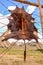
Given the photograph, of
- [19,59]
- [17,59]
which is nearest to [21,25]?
[19,59]

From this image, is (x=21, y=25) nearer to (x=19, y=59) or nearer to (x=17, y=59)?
(x=19, y=59)

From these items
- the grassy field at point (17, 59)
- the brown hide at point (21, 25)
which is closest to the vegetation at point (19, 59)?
the grassy field at point (17, 59)

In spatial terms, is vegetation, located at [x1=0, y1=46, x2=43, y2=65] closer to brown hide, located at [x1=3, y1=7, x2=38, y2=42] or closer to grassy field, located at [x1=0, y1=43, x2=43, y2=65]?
grassy field, located at [x1=0, y1=43, x2=43, y2=65]

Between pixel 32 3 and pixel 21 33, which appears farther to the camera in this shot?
pixel 32 3

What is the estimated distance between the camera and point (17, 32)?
8.08 m

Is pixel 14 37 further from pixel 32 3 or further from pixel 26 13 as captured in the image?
pixel 32 3

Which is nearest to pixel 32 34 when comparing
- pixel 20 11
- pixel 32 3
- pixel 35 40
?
pixel 35 40

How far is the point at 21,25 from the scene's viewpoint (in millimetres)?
8266

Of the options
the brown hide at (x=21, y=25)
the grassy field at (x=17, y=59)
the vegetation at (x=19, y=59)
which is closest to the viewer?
the brown hide at (x=21, y=25)

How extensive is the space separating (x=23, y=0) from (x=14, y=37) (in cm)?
136

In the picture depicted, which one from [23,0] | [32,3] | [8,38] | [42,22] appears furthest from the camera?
[32,3]

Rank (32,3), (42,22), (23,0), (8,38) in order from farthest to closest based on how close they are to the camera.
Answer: (32,3), (23,0), (8,38), (42,22)

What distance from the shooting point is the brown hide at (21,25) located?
805 cm

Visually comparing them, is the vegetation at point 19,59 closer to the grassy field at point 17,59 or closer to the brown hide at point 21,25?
the grassy field at point 17,59
